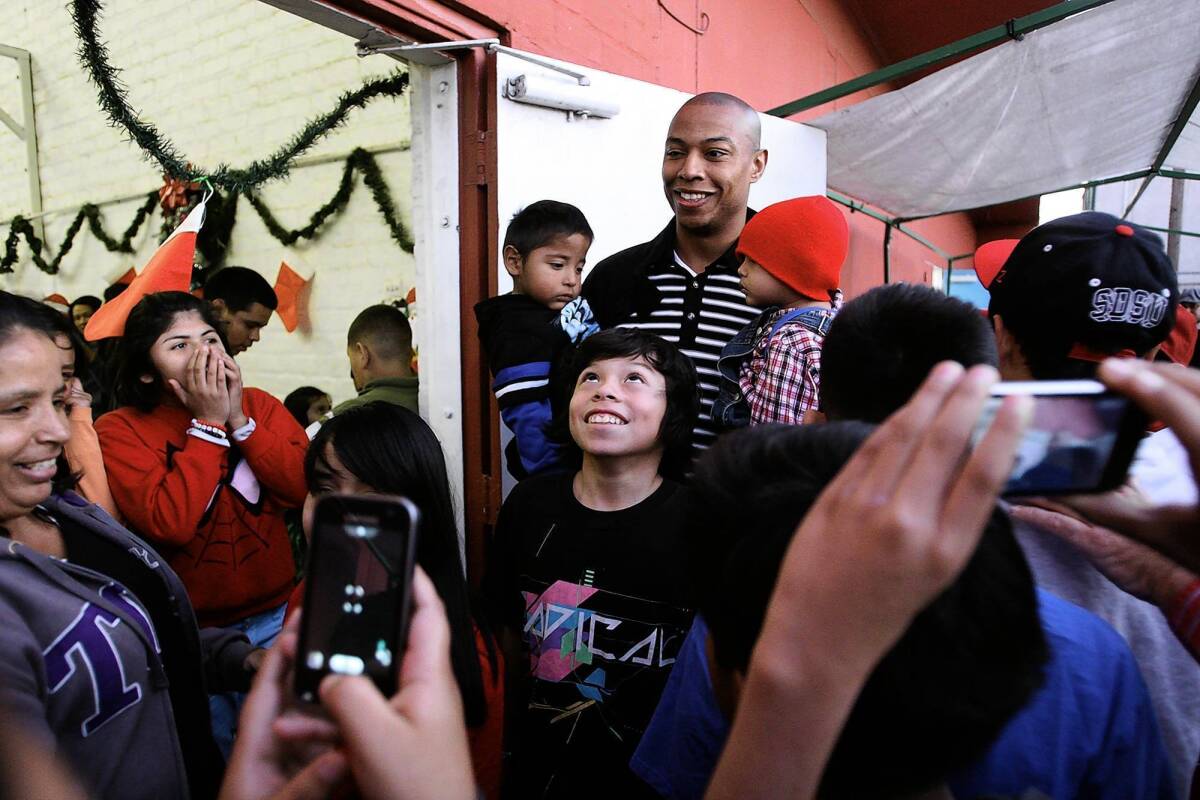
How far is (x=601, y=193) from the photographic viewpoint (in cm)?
276

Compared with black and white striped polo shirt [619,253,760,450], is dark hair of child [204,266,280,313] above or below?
above

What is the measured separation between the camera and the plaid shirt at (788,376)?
161cm

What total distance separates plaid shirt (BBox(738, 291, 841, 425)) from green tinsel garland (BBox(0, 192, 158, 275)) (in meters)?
5.04

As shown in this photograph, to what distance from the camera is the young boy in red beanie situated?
168 centimetres

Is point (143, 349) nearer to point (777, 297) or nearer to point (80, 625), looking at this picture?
point (80, 625)

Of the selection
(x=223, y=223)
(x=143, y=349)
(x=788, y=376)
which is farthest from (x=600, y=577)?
(x=223, y=223)

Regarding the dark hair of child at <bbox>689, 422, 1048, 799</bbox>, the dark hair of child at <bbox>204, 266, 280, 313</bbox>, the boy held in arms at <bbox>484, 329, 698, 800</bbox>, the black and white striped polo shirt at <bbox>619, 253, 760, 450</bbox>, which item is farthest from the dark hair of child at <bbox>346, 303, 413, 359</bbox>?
the dark hair of child at <bbox>689, 422, 1048, 799</bbox>

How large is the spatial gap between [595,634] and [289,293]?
3713 millimetres

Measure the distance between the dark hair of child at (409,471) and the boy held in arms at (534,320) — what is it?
483 mm

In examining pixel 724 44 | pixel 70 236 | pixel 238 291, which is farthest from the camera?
pixel 70 236

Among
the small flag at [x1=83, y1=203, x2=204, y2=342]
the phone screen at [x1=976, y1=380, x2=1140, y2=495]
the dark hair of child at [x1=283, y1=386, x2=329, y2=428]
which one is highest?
the small flag at [x1=83, y1=203, x2=204, y2=342]

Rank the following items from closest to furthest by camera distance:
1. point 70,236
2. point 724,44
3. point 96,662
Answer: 1. point 96,662
2. point 724,44
3. point 70,236

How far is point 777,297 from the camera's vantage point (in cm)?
187

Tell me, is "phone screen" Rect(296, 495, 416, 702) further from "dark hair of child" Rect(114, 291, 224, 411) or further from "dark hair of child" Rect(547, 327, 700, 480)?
"dark hair of child" Rect(114, 291, 224, 411)
